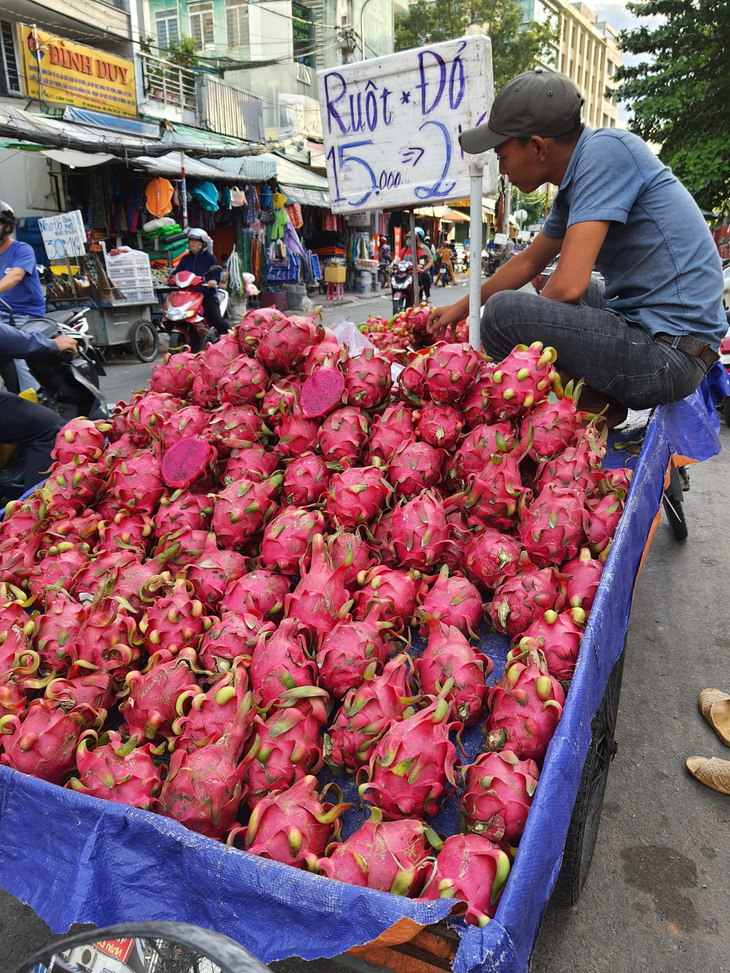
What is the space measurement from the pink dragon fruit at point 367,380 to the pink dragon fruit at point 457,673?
0.93 m

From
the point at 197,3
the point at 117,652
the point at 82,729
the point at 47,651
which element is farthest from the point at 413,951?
the point at 197,3

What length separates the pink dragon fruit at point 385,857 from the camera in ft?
3.76

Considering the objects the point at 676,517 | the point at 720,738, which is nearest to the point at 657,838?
the point at 720,738

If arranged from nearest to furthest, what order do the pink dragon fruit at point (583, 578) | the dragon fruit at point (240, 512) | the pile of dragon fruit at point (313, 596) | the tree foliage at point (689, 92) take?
1. the pile of dragon fruit at point (313, 596)
2. the pink dragon fruit at point (583, 578)
3. the dragon fruit at point (240, 512)
4. the tree foliage at point (689, 92)

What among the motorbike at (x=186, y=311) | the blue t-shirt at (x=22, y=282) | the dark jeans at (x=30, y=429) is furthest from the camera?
the motorbike at (x=186, y=311)

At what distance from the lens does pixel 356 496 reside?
1.99 meters

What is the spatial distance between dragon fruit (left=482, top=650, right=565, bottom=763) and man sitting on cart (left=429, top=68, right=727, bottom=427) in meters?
1.47

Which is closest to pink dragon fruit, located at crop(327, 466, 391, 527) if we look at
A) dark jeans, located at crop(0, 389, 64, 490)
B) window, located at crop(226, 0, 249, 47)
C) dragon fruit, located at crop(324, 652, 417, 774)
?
dragon fruit, located at crop(324, 652, 417, 774)

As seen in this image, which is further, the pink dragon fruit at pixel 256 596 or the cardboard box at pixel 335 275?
the cardboard box at pixel 335 275

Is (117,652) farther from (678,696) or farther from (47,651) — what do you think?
(678,696)

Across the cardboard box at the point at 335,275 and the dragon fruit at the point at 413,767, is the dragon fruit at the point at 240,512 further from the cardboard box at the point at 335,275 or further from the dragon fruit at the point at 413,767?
the cardboard box at the point at 335,275

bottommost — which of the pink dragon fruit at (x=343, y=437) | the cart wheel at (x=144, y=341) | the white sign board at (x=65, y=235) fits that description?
the cart wheel at (x=144, y=341)

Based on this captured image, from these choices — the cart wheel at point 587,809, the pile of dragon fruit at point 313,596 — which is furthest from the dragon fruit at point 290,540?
the cart wheel at point 587,809

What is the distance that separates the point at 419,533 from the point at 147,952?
48.6 inches
